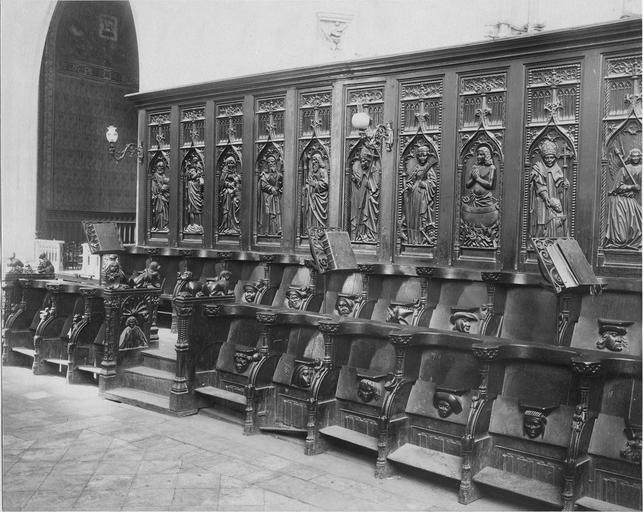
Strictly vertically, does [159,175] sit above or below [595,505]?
above

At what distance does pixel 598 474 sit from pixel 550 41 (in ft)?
13.0

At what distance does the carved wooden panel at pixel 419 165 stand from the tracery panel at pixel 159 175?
4.04 metres

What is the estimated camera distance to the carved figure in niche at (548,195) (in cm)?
650

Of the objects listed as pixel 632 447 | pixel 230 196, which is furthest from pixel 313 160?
pixel 632 447

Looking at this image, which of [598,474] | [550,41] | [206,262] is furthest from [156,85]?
[598,474]

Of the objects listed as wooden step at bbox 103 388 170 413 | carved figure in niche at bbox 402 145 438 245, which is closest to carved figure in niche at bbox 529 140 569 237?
carved figure in niche at bbox 402 145 438 245

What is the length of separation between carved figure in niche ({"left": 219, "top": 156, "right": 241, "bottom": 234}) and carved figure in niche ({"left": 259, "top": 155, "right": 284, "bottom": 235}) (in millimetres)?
478

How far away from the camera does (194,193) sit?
999cm

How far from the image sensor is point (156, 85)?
38.5 feet

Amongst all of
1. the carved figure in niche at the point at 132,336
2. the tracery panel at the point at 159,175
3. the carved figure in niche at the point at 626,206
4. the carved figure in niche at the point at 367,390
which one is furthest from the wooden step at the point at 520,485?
the tracery panel at the point at 159,175

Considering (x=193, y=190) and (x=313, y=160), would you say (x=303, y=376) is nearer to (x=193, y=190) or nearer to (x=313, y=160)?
(x=313, y=160)

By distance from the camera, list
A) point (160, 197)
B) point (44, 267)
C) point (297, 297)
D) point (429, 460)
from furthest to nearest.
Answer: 1. point (160, 197)
2. point (44, 267)
3. point (297, 297)
4. point (429, 460)

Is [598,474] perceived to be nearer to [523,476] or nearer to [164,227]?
[523,476]

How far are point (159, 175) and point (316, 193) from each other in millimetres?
3056
